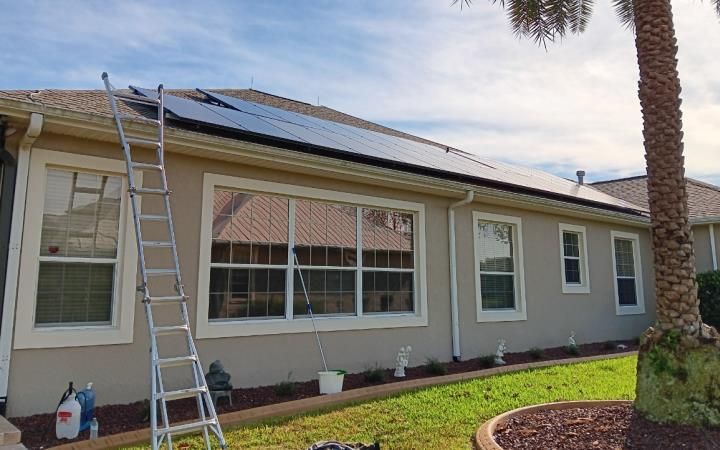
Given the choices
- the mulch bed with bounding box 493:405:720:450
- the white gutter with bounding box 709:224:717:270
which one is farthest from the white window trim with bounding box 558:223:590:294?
the mulch bed with bounding box 493:405:720:450

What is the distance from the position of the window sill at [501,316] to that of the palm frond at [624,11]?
6.16 meters

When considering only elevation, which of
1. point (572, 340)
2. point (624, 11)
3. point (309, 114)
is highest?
point (624, 11)

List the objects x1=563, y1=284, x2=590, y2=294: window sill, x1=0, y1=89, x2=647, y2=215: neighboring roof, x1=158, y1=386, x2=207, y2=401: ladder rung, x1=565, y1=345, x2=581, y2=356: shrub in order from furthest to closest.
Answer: x1=563, y1=284, x2=590, y2=294: window sill → x1=565, y1=345, x2=581, y2=356: shrub → x1=0, y1=89, x2=647, y2=215: neighboring roof → x1=158, y1=386, x2=207, y2=401: ladder rung

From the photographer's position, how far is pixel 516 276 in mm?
10430

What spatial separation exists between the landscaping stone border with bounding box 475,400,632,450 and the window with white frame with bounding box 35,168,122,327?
4.55 m

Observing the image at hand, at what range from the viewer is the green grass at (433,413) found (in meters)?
4.79

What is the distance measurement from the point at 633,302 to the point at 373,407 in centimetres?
1035

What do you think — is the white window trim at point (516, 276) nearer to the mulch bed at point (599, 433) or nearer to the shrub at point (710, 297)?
the mulch bed at point (599, 433)

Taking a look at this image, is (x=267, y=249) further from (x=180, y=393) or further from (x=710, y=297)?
(x=710, y=297)

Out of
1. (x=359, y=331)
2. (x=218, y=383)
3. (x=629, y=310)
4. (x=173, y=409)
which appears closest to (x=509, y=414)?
(x=359, y=331)

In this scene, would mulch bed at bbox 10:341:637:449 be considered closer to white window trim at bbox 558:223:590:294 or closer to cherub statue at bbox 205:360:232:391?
cherub statue at bbox 205:360:232:391

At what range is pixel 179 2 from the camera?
25.6 ft

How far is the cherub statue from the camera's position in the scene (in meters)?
5.89

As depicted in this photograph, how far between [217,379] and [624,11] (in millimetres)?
9745
